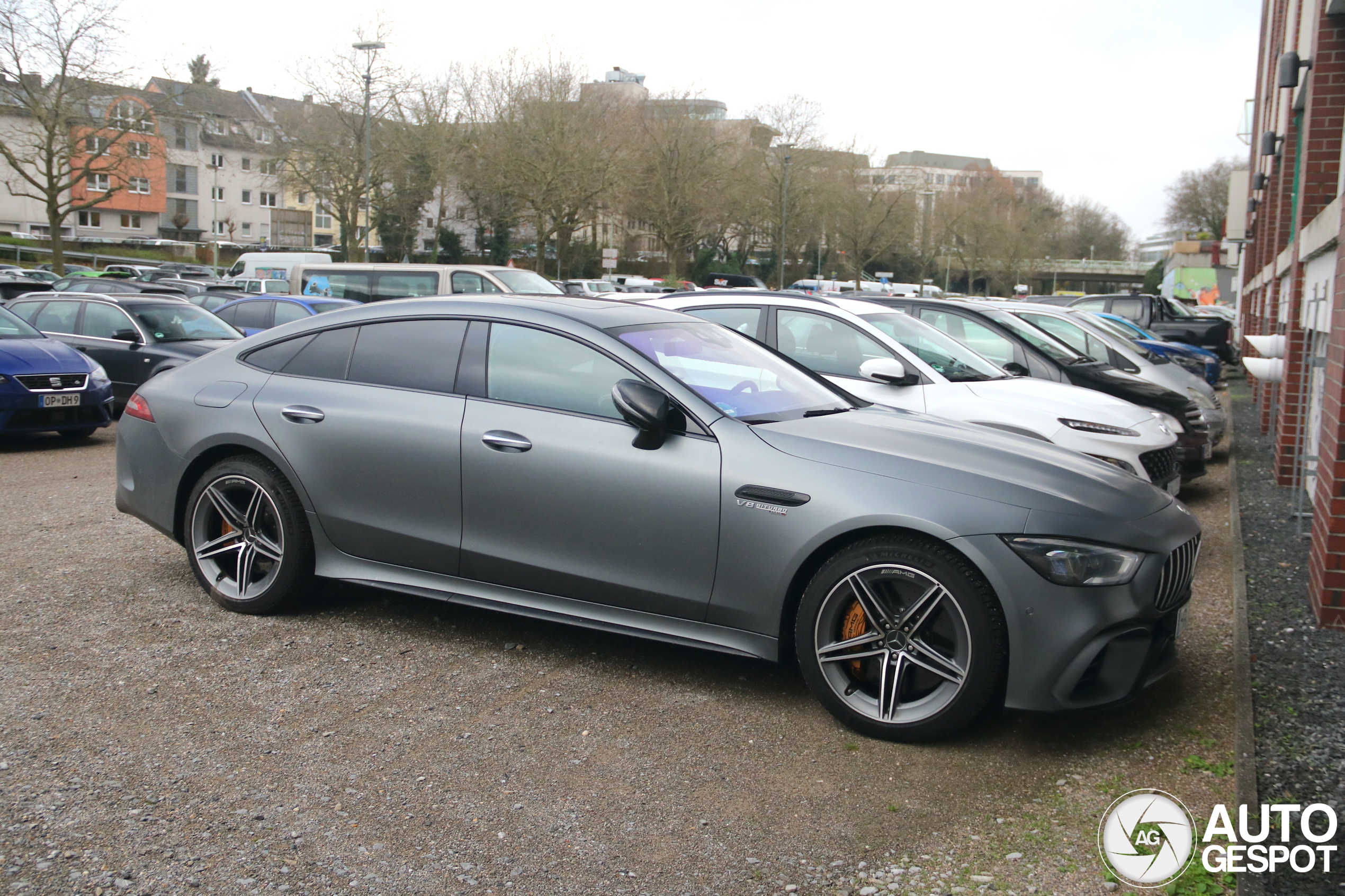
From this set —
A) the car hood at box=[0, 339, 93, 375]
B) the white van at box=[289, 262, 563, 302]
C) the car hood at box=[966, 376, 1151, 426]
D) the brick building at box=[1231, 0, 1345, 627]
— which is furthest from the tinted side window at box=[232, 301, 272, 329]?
the brick building at box=[1231, 0, 1345, 627]

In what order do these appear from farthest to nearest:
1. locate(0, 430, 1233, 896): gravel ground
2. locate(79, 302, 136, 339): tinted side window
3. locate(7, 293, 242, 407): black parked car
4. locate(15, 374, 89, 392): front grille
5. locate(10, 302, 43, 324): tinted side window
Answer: locate(10, 302, 43, 324): tinted side window < locate(79, 302, 136, 339): tinted side window < locate(7, 293, 242, 407): black parked car < locate(15, 374, 89, 392): front grille < locate(0, 430, 1233, 896): gravel ground


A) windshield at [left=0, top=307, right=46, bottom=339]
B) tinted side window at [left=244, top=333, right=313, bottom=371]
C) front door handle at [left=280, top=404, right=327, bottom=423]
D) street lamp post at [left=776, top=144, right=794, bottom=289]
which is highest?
street lamp post at [left=776, top=144, right=794, bottom=289]

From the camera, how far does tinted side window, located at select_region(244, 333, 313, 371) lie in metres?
5.32

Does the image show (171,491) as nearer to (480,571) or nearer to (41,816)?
(480,571)

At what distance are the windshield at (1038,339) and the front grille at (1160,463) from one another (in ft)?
7.21

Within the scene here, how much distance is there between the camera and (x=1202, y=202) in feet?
292

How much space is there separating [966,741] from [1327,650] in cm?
202

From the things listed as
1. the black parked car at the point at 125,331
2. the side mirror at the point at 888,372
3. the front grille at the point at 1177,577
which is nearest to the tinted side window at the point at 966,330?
the side mirror at the point at 888,372

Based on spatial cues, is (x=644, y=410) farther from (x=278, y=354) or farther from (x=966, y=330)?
(x=966, y=330)

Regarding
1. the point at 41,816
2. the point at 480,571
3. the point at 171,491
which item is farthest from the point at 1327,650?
the point at 171,491

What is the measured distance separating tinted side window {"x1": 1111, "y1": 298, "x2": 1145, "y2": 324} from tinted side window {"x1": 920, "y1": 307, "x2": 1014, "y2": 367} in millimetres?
14943

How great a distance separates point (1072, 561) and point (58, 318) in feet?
43.4

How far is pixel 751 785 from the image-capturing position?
3.59m

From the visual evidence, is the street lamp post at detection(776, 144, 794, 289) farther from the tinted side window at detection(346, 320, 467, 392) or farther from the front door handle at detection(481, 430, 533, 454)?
the front door handle at detection(481, 430, 533, 454)
